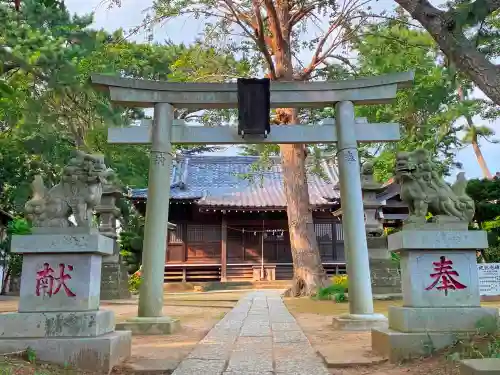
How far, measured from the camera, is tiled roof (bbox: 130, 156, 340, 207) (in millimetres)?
22203

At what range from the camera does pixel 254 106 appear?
7.53 m

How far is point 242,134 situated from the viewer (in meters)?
7.68

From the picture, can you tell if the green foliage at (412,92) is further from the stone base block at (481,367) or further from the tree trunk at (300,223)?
the stone base block at (481,367)

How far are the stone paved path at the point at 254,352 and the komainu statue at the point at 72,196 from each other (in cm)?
178

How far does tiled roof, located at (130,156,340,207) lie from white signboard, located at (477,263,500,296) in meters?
9.67

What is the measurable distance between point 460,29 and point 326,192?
1922 cm

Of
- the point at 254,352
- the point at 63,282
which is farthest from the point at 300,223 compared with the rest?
the point at 63,282

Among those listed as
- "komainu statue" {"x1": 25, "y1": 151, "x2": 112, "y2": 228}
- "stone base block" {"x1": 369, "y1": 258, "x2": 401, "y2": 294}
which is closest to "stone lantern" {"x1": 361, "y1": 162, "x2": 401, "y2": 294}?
"stone base block" {"x1": 369, "y1": 258, "x2": 401, "y2": 294}

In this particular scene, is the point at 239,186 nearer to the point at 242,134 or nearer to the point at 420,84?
the point at 420,84

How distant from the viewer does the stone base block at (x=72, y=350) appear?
4.10 meters

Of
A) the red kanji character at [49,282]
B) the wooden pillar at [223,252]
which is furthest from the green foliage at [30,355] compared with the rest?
the wooden pillar at [223,252]

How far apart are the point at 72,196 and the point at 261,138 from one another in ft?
12.2

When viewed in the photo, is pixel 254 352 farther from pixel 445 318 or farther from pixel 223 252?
pixel 223 252

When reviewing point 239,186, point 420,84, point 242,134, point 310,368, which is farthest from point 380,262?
point 239,186
